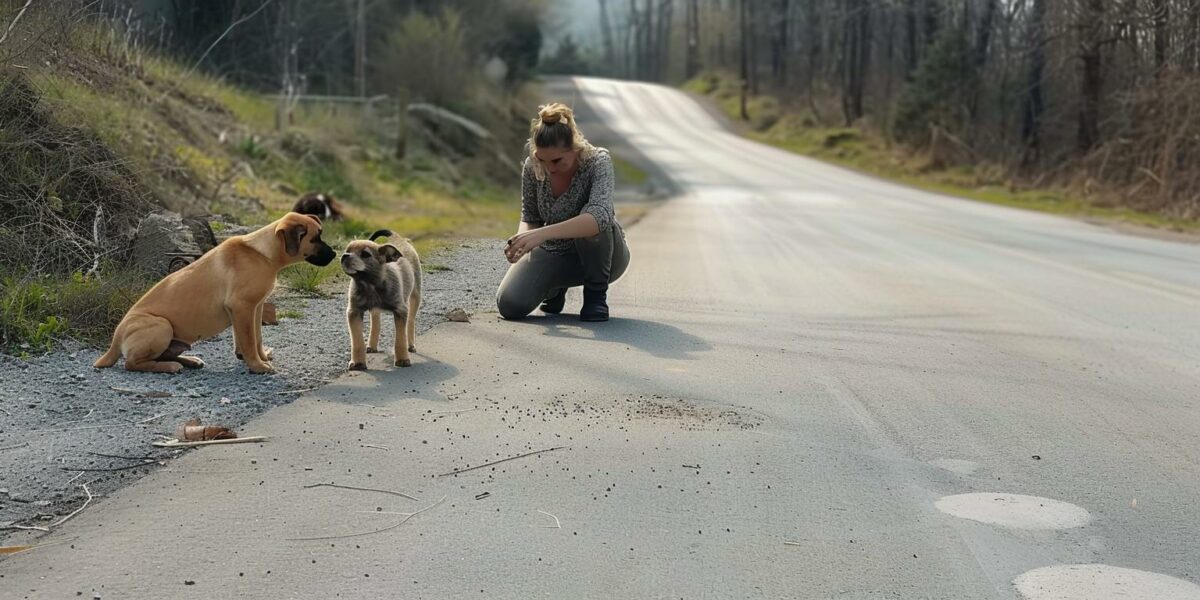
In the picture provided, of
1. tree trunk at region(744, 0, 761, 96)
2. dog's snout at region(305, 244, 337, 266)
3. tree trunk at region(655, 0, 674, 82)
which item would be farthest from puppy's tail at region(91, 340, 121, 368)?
tree trunk at region(655, 0, 674, 82)

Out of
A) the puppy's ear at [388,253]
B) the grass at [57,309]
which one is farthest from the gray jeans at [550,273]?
the grass at [57,309]

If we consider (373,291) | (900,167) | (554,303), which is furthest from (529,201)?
(900,167)

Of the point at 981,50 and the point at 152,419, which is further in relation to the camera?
the point at 981,50

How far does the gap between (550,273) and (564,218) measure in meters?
0.44

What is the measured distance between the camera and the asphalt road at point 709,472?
3.98 metres

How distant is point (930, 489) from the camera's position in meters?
4.98

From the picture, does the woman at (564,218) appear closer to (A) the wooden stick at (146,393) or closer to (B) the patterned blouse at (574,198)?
(B) the patterned blouse at (574,198)

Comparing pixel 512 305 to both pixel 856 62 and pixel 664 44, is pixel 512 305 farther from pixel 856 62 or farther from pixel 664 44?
pixel 664 44

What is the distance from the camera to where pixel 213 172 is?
1669 centimetres

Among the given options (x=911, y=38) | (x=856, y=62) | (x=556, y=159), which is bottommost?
(x=556, y=159)

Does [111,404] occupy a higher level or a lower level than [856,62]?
lower

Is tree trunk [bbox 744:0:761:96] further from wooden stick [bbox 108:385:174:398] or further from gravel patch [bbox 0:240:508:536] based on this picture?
wooden stick [bbox 108:385:174:398]

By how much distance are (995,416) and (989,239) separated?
13.8m

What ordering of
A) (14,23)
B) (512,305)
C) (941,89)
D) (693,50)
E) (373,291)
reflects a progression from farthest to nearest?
(693,50), (941,89), (14,23), (512,305), (373,291)
